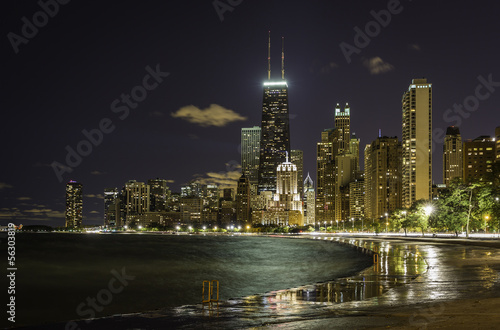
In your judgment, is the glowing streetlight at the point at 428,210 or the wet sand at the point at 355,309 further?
the glowing streetlight at the point at 428,210

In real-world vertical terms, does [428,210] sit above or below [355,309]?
above

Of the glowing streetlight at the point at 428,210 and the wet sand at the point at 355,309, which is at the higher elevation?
the glowing streetlight at the point at 428,210

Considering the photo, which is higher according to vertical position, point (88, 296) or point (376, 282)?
point (376, 282)

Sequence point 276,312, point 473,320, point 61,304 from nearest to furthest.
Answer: point 473,320 → point 276,312 → point 61,304

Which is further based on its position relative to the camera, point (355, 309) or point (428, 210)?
point (428, 210)

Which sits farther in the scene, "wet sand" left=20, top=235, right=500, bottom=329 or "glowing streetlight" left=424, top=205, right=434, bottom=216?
"glowing streetlight" left=424, top=205, right=434, bottom=216

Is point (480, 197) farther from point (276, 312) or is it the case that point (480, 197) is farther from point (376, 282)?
point (276, 312)

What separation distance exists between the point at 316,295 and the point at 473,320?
9160 millimetres

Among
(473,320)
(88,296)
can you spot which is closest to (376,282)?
(473,320)

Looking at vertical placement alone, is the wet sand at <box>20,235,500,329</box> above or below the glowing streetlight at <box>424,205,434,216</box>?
below

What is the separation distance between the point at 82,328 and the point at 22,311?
2007 cm

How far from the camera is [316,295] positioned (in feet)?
75.8

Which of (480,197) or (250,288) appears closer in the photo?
(250,288)

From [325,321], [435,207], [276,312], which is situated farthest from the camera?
[435,207]
